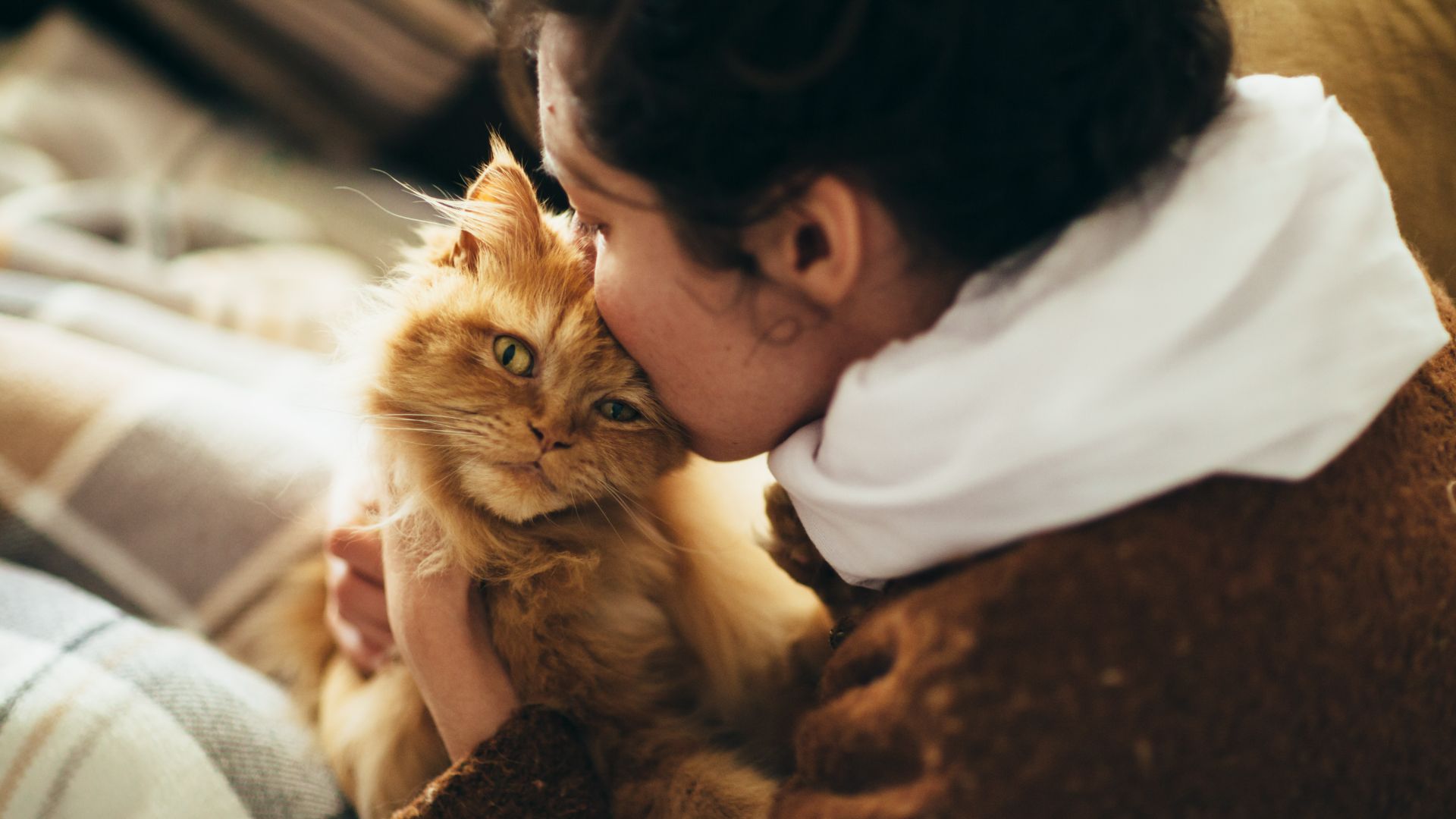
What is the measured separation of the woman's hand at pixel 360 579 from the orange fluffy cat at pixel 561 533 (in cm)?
6

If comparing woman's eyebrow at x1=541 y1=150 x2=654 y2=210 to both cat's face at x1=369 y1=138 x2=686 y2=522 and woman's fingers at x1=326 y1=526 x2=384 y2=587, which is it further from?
woman's fingers at x1=326 y1=526 x2=384 y2=587

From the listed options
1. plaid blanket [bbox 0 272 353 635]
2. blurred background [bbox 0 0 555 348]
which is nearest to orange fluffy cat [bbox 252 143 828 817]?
plaid blanket [bbox 0 272 353 635]

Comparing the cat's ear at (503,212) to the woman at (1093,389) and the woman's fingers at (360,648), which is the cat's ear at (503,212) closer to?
the woman at (1093,389)

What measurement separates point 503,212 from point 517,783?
2.26 ft

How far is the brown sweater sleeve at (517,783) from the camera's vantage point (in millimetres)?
1036

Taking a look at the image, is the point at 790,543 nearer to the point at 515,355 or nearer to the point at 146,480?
the point at 515,355

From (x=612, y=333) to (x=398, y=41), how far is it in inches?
69.6

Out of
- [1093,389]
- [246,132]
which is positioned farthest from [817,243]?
[246,132]

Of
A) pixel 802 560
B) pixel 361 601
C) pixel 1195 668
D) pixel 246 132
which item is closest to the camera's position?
pixel 1195 668

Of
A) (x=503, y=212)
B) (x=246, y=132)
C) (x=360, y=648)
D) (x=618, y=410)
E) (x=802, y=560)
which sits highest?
(x=246, y=132)

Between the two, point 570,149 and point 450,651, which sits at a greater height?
point 570,149

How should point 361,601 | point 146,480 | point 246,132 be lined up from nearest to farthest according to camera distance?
point 361,601 < point 146,480 < point 246,132

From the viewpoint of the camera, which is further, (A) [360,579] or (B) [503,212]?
(A) [360,579]

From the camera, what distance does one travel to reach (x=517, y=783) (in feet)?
3.43
